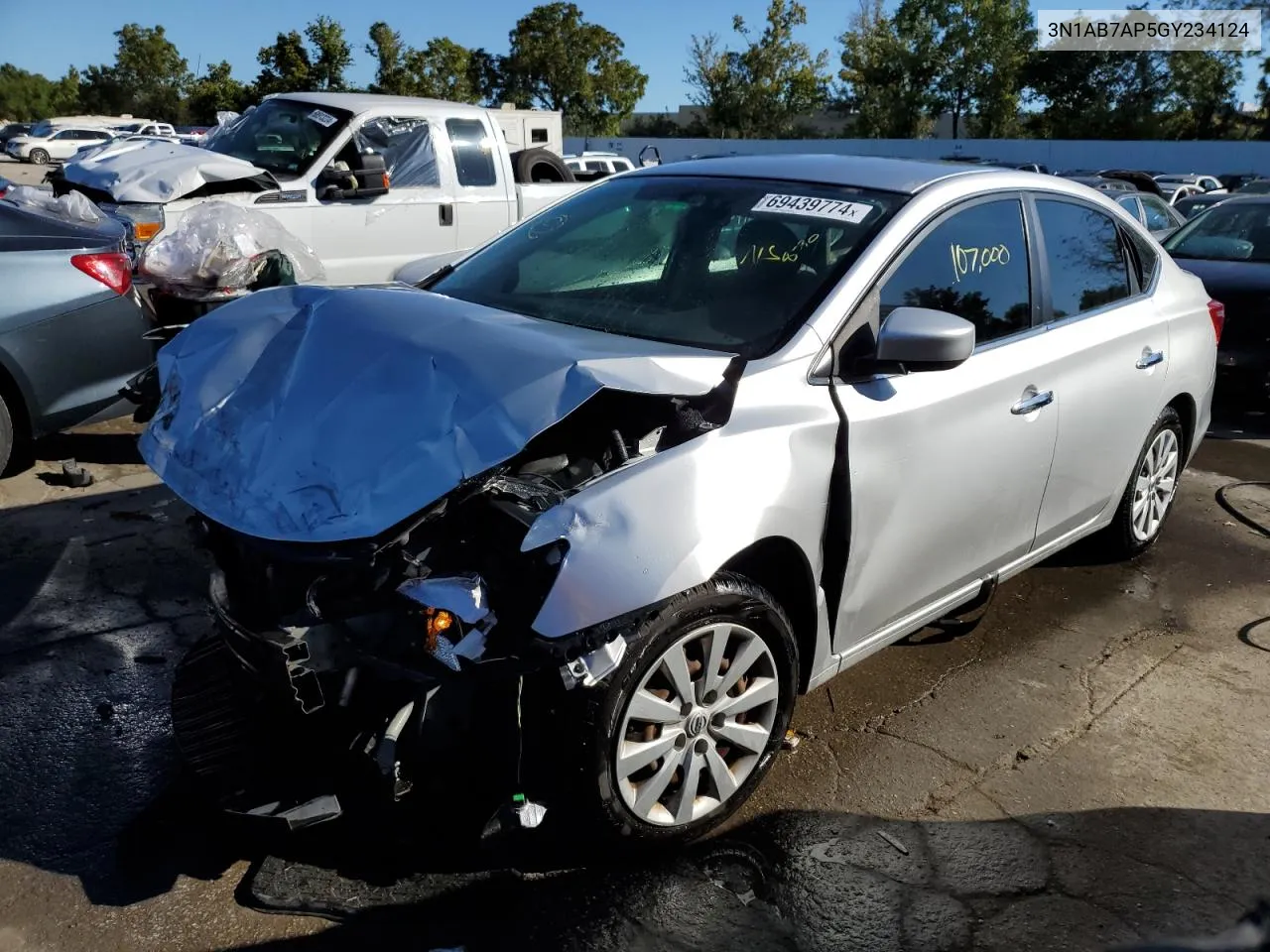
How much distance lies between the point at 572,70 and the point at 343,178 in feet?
176

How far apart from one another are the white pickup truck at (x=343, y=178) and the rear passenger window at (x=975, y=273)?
13.1 ft

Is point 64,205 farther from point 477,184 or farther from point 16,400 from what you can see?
point 477,184

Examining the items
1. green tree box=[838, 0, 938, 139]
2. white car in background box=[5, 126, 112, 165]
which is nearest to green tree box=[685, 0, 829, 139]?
green tree box=[838, 0, 938, 139]

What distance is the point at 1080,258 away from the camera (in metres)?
4.27

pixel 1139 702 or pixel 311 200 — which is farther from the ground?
pixel 311 200

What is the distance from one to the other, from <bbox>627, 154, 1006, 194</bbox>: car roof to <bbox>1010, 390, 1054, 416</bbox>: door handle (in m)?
0.81

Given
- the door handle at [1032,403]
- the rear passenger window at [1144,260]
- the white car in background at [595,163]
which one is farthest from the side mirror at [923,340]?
the white car in background at [595,163]

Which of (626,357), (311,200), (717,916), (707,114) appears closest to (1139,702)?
(717,916)

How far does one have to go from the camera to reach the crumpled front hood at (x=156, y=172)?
690 centimetres

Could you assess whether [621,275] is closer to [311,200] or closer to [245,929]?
[245,929]

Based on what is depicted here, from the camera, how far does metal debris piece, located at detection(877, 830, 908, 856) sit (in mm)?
2951

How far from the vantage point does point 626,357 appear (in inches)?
110

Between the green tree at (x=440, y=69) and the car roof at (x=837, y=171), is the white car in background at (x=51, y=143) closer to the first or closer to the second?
the green tree at (x=440, y=69)

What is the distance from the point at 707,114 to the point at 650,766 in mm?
60534
